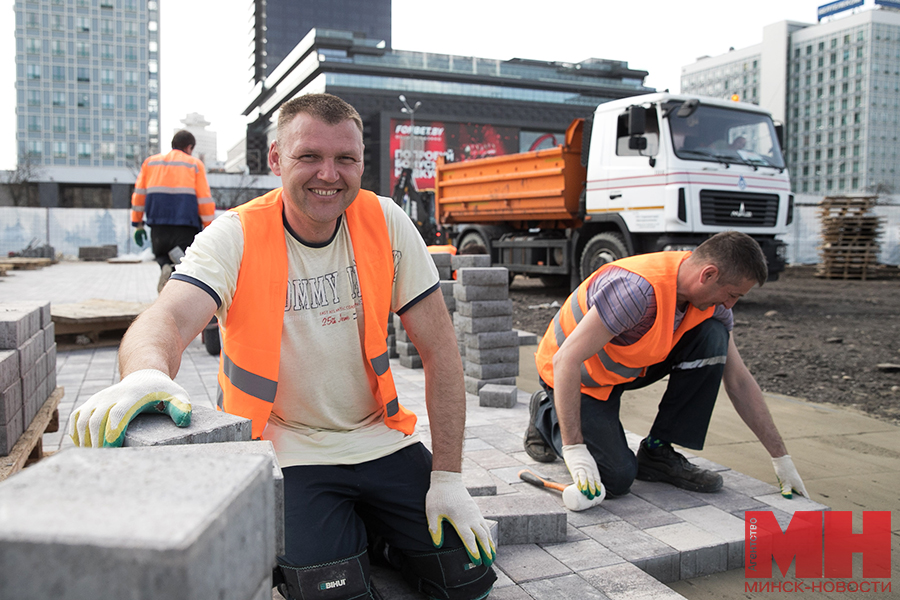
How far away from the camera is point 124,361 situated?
5.48 feet

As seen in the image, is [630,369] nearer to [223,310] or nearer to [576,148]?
[223,310]

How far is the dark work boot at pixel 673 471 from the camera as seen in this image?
333cm

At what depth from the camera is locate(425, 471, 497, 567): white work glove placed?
7.19ft

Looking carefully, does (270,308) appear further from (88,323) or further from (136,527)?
(88,323)

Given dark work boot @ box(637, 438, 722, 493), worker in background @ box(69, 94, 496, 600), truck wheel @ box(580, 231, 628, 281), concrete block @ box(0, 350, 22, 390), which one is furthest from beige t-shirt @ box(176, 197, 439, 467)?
truck wheel @ box(580, 231, 628, 281)

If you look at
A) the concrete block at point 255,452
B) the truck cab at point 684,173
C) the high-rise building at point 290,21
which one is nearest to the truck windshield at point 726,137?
the truck cab at point 684,173

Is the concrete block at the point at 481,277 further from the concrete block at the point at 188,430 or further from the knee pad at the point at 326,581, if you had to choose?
the concrete block at the point at 188,430

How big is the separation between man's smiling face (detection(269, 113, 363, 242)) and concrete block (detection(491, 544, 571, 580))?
144 centimetres

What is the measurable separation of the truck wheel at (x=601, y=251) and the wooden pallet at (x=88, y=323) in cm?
683

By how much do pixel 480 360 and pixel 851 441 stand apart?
105 inches

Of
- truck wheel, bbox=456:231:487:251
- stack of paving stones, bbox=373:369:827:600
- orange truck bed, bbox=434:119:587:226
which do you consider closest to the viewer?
stack of paving stones, bbox=373:369:827:600

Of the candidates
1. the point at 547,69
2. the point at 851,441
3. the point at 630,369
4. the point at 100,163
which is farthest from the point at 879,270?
the point at 100,163

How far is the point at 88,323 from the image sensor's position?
23.2ft

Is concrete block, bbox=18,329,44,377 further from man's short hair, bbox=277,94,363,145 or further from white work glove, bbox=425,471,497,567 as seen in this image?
white work glove, bbox=425,471,497,567
